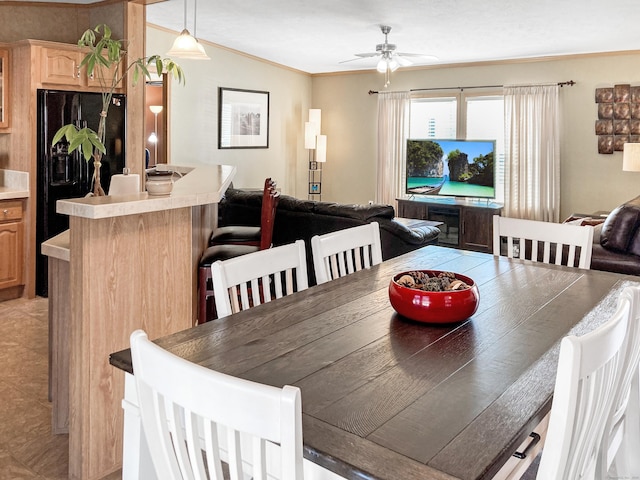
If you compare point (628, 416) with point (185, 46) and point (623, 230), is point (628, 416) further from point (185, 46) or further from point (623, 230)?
point (185, 46)

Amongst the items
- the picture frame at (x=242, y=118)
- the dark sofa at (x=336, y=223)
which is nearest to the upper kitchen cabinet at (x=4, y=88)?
the dark sofa at (x=336, y=223)

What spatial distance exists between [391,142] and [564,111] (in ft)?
7.76

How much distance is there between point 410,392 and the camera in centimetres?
130

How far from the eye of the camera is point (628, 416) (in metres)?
1.85

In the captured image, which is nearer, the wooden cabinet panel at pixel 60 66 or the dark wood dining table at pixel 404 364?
the dark wood dining table at pixel 404 364

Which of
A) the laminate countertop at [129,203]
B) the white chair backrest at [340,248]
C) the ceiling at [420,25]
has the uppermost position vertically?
the ceiling at [420,25]

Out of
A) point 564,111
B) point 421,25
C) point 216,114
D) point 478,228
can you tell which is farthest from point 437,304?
point 564,111

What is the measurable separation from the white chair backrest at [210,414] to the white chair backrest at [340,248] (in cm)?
123

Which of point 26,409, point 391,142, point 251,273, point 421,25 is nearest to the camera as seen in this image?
point 251,273

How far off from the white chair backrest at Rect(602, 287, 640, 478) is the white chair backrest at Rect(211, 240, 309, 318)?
3.55 feet

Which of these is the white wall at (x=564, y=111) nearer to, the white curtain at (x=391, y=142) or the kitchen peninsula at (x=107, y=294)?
the white curtain at (x=391, y=142)

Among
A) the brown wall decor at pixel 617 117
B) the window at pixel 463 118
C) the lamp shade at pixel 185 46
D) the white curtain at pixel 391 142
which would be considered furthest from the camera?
the white curtain at pixel 391 142

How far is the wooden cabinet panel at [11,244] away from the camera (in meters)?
4.78

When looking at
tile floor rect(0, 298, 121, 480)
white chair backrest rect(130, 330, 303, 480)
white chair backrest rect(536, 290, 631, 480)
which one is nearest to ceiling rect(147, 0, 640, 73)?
tile floor rect(0, 298, 121, 480)
